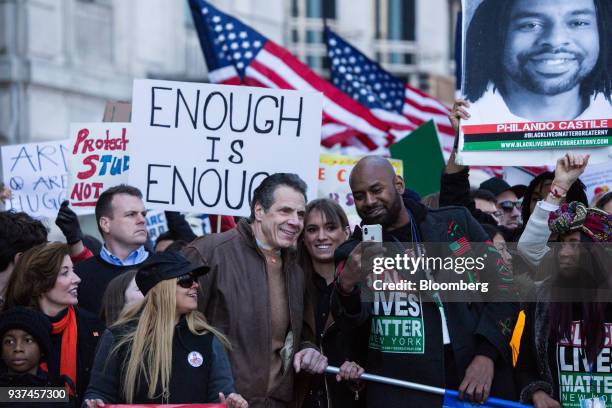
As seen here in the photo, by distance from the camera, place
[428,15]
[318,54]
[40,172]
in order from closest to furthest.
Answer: [40,172], [318,54], [428,15]

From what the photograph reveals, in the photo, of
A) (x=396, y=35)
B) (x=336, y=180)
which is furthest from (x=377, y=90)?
(x=396, y=35)

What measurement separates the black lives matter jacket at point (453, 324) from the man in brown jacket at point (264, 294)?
1.29ft

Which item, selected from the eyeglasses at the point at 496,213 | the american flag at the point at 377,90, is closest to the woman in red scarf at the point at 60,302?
the eyeglasses at the point at 496,213

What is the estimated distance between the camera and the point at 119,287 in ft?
25.0

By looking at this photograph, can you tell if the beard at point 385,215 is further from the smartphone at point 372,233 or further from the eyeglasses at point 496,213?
the eyeglasses at point 496,213

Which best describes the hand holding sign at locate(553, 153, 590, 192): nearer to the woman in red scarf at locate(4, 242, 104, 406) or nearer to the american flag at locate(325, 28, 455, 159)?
the woman in red scarf at locate(4, 242, 104, 406)

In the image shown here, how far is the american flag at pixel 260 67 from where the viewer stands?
494 inches

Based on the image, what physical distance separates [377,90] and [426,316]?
8.49 meters

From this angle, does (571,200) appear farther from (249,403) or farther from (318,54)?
(318,54)

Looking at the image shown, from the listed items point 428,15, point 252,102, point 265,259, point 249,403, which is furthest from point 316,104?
point 428,15

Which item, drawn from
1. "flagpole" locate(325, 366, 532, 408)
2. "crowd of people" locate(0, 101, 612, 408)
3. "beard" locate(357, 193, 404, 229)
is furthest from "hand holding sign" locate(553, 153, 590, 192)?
"flagpole" locate(325, 366, 532, 408)

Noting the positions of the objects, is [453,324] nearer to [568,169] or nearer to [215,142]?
[568,169]

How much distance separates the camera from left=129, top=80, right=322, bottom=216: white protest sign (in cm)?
884

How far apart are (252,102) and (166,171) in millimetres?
666
